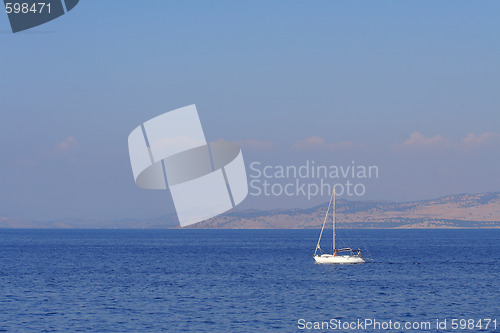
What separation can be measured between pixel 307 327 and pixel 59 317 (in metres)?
23.5

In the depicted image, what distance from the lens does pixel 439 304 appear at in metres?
72.5

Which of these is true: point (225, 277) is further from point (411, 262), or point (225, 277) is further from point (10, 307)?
point (411, 262)

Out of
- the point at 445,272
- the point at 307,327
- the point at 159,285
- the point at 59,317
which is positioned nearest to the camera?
the point at 307,327

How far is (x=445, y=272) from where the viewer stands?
112 m

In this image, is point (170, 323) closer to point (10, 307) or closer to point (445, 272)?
point (10, 307)

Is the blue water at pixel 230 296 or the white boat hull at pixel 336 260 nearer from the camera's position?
the blue water at pixel 230 296

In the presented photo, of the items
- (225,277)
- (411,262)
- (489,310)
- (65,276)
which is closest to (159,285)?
(225,277)

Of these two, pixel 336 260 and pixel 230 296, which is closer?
pixel 230 296

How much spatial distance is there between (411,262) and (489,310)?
68432 millimetres

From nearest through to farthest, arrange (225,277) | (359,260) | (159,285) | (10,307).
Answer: (10,307)
(159,285)
(225,277)
(359,260)

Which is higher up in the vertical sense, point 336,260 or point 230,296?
point 230,296

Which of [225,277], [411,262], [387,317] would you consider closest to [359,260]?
[411,262]

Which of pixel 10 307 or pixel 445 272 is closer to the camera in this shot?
pixel 10 307

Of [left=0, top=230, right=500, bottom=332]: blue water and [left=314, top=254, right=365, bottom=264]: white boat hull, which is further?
[left=314, top=254, right=365, bottom=264]: white boat hull
